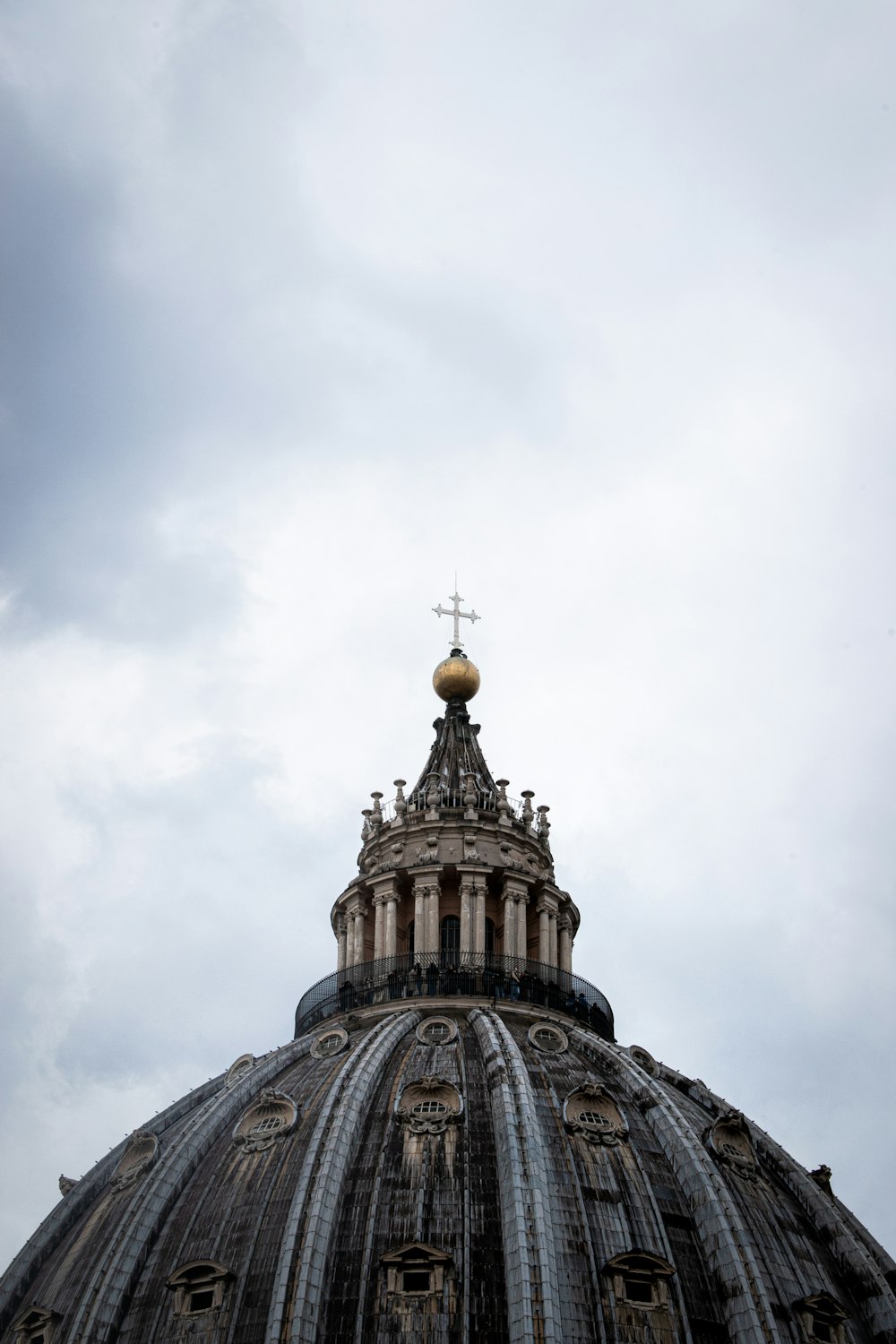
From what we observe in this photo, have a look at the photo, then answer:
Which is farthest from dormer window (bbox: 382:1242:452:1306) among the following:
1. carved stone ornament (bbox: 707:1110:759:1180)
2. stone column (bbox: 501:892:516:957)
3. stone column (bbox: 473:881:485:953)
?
stone column (bbox: 501:892:516:957)

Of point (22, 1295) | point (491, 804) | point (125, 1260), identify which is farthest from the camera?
point (491, 804)

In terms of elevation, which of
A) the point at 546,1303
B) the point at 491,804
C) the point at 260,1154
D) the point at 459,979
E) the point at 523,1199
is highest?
the point at 491,804

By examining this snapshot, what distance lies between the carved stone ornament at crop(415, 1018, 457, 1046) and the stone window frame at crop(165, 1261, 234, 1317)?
11.6 meters

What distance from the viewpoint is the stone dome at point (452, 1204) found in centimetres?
4472

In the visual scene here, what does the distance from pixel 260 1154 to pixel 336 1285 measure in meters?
6.84

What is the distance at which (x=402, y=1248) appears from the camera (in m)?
45.1

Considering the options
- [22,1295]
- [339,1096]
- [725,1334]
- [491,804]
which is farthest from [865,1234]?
[22,1295]

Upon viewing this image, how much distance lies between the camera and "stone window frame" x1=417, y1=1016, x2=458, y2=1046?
5522 cm

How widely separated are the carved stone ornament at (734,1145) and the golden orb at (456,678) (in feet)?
84.3

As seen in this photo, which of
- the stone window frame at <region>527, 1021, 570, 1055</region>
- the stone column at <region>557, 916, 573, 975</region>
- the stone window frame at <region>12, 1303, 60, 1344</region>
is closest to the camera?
the stone window frame at <region>12, 1303, 60, 1344</region>

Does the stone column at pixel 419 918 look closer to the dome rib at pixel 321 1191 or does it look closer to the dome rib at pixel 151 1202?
the dome rib at pixel 151 1202

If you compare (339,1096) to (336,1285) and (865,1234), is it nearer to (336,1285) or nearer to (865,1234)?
(336,1285)

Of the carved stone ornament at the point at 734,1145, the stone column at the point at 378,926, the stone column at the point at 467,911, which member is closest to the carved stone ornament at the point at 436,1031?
the stone column at the point at 467,911

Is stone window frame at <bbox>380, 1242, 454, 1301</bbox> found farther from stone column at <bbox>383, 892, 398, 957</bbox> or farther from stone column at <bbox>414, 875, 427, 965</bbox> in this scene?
stone column at <bbox>383, 892, 398, 957</bbox>
